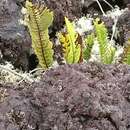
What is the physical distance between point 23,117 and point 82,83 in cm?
28

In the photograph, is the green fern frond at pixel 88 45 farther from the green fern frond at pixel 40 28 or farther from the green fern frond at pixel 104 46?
the green fern frond at pixel 40 28

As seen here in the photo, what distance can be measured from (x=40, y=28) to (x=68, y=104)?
0.65m

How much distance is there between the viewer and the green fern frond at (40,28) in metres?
2.23

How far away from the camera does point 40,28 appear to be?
228 cm

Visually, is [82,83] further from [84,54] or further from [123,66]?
[84,54]

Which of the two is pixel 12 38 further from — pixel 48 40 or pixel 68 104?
pixel 68 104

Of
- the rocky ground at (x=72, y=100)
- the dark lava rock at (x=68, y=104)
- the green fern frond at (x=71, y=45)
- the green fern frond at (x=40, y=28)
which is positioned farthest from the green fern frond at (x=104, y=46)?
the dark lava rock at (x=68, y=104)

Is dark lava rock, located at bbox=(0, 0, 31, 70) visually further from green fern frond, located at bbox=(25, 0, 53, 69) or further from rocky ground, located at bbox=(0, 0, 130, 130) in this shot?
rocky ground, located at bbox=(0, 0, 130, 130)

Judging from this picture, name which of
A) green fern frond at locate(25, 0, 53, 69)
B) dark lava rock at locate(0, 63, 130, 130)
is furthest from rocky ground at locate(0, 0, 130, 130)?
green fern frond at locate(25, 0, 53, 69)

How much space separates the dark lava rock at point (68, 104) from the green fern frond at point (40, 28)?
1.41 feet

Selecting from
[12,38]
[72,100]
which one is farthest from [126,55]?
[72,100]

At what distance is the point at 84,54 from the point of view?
8.41 feet

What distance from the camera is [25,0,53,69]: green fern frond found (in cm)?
223

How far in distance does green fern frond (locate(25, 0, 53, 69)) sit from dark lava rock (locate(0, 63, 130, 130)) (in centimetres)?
43
